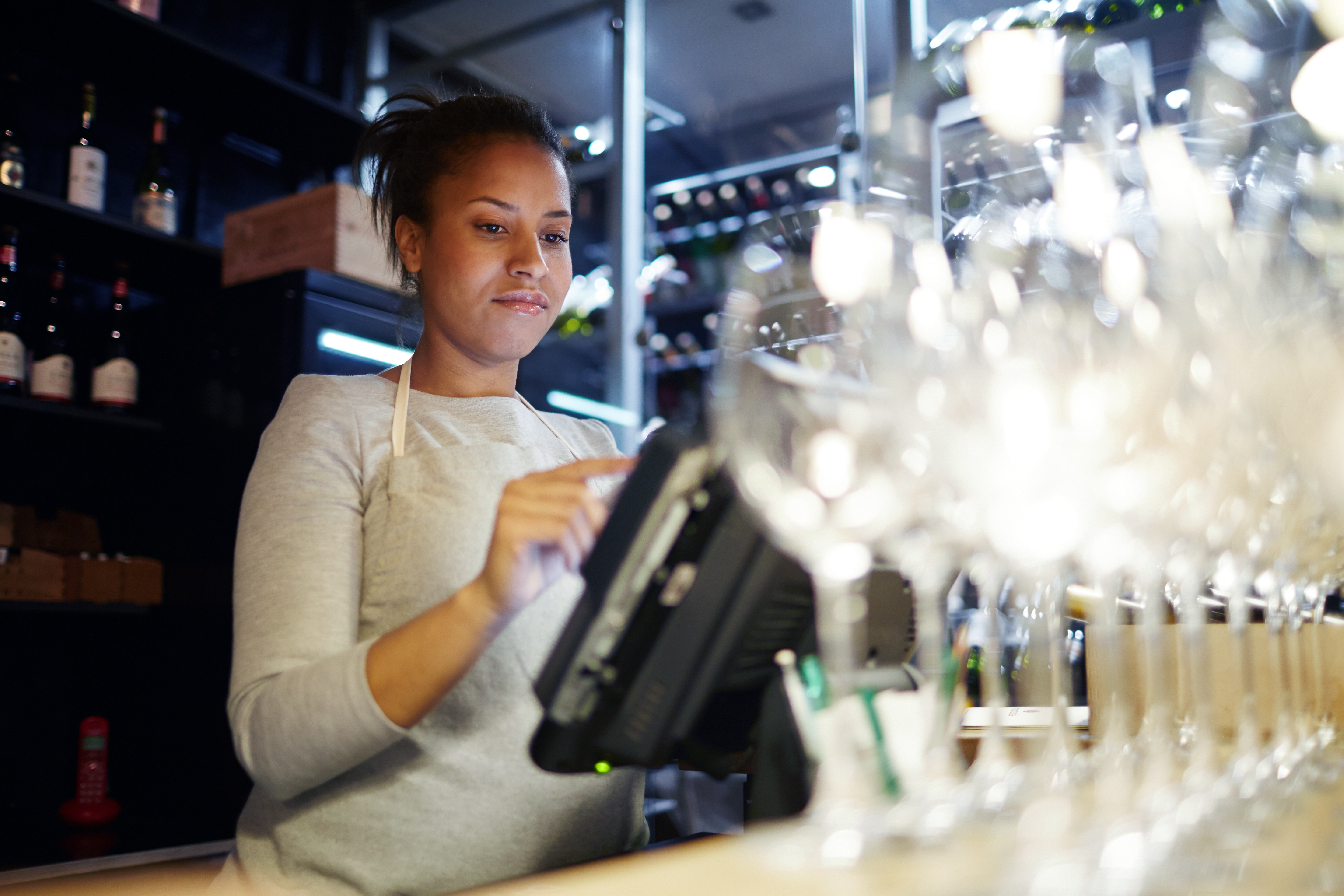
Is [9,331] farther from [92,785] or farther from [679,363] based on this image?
[679,363]

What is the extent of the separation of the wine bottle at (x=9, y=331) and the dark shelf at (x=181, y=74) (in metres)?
0.49

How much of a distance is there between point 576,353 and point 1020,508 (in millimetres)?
3633

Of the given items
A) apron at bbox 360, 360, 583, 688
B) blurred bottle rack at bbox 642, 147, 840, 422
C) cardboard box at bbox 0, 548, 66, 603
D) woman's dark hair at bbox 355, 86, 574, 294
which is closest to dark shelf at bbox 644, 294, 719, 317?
blurred bottle rack at bbox 642, 147, 840, 422

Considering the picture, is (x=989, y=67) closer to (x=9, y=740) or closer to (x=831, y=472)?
(x=831, y=472)

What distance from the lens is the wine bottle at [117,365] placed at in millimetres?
2281

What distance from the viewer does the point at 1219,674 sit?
106cm

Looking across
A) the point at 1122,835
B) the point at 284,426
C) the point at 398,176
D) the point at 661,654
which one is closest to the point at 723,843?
the point at 661,654

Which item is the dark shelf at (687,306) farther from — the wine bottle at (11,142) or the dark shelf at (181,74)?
the wine bottle at (11,142)

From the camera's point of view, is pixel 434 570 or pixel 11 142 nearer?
pixel 434 570

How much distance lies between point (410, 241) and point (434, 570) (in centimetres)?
53

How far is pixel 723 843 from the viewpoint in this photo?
0.61 meters

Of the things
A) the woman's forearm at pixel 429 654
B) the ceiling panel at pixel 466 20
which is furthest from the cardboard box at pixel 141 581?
the ceiling panel at pixel 466 20

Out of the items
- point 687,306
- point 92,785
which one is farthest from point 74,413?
point 687,306

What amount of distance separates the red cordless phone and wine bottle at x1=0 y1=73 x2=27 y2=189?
46.1 inches
